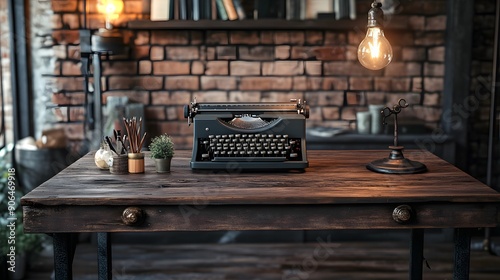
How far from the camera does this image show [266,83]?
4.04 m

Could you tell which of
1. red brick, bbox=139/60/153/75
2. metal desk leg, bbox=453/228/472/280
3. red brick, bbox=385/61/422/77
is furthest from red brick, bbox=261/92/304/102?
metal desk leg, bbox=453/228/472/280

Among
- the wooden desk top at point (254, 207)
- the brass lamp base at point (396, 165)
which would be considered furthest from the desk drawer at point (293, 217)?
the brass lamp base at point (396, 165)

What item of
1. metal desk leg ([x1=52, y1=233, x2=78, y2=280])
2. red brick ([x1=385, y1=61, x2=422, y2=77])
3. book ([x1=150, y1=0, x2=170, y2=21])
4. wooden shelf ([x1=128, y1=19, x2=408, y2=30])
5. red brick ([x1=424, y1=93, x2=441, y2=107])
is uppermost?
book ([x1=150, y1=0, x2=170, y2=21])

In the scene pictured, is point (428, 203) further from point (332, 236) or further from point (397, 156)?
point (332, 236)

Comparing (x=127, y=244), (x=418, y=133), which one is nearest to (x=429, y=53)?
(x=418, y=133)

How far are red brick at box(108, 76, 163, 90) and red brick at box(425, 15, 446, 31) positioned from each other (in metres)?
1.59

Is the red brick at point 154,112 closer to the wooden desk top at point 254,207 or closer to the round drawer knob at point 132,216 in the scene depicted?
the wooden desk top at point 254,207

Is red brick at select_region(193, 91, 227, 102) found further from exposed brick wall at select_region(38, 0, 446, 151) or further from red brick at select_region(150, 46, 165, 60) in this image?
red brick at select_region(150, 46, 165, 60)

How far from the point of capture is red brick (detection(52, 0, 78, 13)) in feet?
12.9

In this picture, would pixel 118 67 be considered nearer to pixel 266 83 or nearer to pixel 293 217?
pixel 266 83

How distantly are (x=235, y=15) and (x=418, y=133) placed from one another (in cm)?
124

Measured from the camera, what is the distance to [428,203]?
2.05 metres

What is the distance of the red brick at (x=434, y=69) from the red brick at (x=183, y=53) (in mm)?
1345

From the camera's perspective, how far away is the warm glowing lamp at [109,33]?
3740mm
